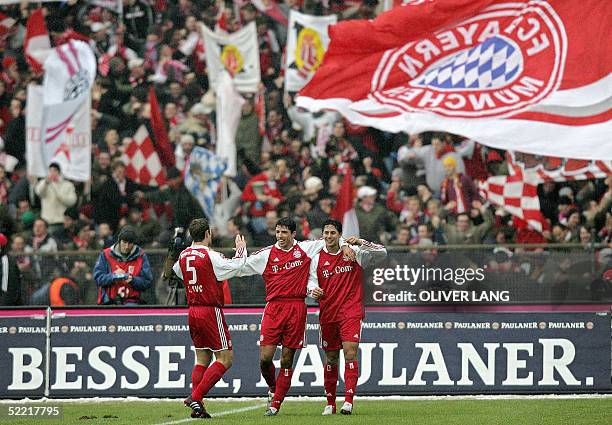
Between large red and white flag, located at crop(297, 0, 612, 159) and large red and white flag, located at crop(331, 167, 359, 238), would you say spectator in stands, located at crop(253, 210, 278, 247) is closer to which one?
large red and white flag, located at crop(331, 167, 359, 238)

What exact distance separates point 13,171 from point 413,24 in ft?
31.7

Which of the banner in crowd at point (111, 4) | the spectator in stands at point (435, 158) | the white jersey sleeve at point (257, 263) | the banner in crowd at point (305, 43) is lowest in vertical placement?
the white jersey sleeve at point (257, 263)

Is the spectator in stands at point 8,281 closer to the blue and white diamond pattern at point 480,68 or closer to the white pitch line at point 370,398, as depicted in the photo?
the white pitch line at point 370,398

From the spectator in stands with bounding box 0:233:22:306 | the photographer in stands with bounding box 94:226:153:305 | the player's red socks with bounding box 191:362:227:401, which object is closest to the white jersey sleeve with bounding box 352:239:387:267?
the player's red socks with bounding box 191:362:227:401

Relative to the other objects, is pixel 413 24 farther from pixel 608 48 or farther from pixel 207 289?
pixel 207 289

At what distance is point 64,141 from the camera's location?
21531 millimetres

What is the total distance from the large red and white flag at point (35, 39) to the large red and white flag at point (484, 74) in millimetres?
9520

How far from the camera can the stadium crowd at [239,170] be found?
17875mm

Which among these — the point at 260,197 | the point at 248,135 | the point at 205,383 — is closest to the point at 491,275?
the point at 205,383

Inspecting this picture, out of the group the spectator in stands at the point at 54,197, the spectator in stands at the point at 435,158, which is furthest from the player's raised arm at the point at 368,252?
the spectator in stands at the point at 54,197

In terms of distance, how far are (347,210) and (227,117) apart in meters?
4.38

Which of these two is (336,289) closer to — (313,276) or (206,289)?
(313,276)

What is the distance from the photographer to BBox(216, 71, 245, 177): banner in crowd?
68.0 ft

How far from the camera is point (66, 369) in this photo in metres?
15.5
